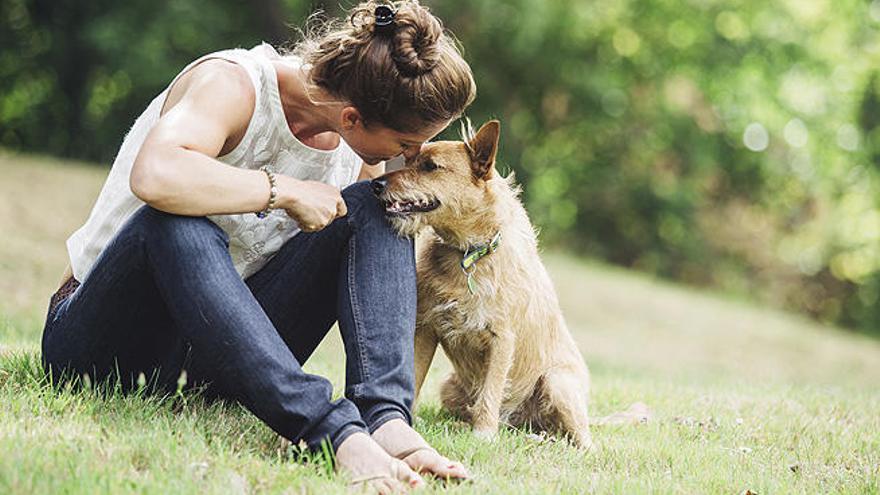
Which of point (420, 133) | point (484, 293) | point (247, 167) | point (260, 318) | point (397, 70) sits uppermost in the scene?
point (397, 70)

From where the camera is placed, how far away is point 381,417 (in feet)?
9.82

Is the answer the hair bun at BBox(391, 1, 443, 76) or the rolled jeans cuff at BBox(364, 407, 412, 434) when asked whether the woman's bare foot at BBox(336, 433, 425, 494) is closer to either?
the rolled jeans cuff at BBox(364, 407, 412, 434)

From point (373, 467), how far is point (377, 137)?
116 centimetres

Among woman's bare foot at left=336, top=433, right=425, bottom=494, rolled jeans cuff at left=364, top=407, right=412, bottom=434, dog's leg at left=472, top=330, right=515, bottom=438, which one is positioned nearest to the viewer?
woman's bare foot at left=336, top=433, right=425, bottom=494

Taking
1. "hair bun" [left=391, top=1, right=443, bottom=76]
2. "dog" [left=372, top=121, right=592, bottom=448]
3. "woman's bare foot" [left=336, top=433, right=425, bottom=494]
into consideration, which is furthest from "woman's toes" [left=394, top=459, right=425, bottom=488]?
"hair bun" [left=391, top=1, right=443, bottom=76]

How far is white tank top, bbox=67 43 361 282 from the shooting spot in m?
3.31

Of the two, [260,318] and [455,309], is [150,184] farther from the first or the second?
[455,309]

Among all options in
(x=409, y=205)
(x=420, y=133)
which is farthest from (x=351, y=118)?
(x=409, y=205)

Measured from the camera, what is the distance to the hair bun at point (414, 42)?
10.2 feet

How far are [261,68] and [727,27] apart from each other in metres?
16.4

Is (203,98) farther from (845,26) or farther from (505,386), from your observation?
(845,26)

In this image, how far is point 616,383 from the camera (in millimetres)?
5934

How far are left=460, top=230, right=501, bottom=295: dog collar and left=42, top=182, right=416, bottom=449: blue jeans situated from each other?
546mm

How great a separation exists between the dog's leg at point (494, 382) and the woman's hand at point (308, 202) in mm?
1064
